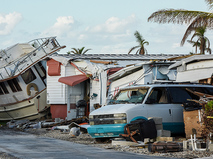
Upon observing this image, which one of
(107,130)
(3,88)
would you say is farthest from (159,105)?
(3,88)

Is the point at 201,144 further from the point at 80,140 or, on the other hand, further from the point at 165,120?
the point at 80,140

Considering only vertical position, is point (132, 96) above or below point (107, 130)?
above

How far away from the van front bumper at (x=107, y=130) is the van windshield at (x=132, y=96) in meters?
1.30

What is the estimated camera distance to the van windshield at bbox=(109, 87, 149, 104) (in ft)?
48.0

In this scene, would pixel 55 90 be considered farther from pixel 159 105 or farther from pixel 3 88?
pixel 159 105

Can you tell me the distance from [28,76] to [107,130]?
17.7m

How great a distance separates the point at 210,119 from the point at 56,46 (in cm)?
2027

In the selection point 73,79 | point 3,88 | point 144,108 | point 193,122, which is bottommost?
point 193,122

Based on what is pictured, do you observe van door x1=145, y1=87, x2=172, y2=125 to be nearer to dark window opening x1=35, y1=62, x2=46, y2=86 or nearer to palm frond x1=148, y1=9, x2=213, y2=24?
palm frond x1=148, y1=9, x2=213, y2=24

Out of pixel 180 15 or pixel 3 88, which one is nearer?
pixel 180 15

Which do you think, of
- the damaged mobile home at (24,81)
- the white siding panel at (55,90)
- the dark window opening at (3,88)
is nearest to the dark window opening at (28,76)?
the damaged mobile home at (24,81)

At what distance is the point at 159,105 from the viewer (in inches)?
575

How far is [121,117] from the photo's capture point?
44.8ft

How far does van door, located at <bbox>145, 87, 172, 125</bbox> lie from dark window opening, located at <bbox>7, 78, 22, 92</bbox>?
686 inches
